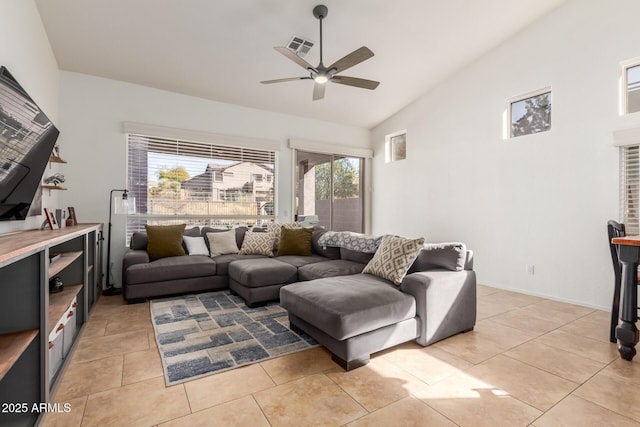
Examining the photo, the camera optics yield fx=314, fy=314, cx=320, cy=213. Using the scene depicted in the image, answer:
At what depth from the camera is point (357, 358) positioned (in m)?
2.13

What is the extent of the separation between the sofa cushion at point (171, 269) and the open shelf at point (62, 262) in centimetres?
79

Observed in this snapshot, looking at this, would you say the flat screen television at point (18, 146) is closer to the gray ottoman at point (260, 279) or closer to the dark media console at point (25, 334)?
the dark media console at point (25, 334)

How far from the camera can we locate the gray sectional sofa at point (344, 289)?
2.15m

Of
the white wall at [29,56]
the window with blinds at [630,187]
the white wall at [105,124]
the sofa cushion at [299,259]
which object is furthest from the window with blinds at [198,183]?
the window with blinds at [630,187]

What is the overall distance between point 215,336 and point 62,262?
1.32 metres

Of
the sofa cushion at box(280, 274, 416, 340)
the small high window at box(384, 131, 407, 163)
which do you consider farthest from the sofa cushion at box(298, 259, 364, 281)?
the small high window at box(384, 131, 407, 163)

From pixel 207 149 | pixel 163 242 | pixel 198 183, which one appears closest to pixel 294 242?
pixel 163 242

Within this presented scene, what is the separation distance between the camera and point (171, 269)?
3730 millimetres

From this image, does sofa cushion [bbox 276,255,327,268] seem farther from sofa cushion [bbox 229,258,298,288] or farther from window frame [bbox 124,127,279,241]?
window frame [bbox 124,127,279,241]

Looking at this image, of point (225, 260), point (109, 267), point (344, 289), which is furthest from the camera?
point (109, 267)

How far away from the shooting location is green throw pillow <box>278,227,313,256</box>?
4352mm

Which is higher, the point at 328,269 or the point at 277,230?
the point at 277,230

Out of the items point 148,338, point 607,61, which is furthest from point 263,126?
point 607,61

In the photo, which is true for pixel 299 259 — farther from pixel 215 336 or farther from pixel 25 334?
pixel 25 334
